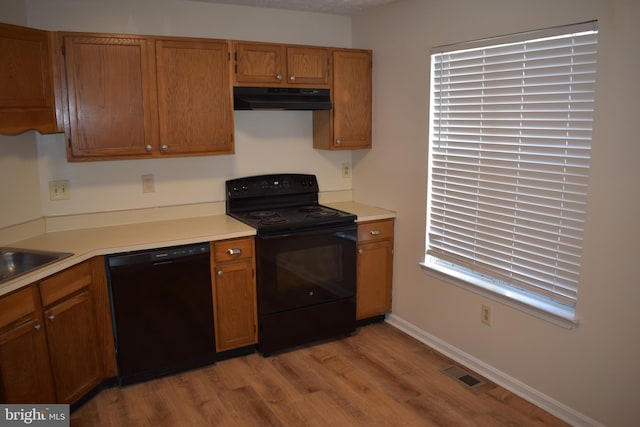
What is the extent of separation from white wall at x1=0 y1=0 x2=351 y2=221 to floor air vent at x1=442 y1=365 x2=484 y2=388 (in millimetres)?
1713

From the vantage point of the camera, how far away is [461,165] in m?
3.10

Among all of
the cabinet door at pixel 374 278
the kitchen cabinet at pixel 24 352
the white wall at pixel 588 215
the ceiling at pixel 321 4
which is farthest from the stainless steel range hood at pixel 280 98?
the kitchen cabinet at pixel 24 352

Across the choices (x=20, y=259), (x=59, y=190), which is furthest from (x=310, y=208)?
(x=20, y=259)

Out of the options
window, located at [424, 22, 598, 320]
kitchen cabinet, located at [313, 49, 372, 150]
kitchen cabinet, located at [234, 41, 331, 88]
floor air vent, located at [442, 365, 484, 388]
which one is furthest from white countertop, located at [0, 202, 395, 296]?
floor air vent, located at [442, 365, 484, 388]

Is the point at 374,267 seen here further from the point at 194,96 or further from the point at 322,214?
the point at 194,96

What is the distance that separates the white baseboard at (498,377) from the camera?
2587mm

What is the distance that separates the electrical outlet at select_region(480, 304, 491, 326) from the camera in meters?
3.01

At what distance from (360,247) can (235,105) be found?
52.7 inches

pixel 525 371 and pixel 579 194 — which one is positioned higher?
pixel 579 194

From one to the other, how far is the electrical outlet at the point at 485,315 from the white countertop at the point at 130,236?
3.33ft

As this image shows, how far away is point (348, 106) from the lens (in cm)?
374

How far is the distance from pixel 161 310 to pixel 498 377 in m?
2.06

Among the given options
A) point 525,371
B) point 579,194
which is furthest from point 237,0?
point 525,371

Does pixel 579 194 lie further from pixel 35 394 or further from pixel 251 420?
pixel 35 394
